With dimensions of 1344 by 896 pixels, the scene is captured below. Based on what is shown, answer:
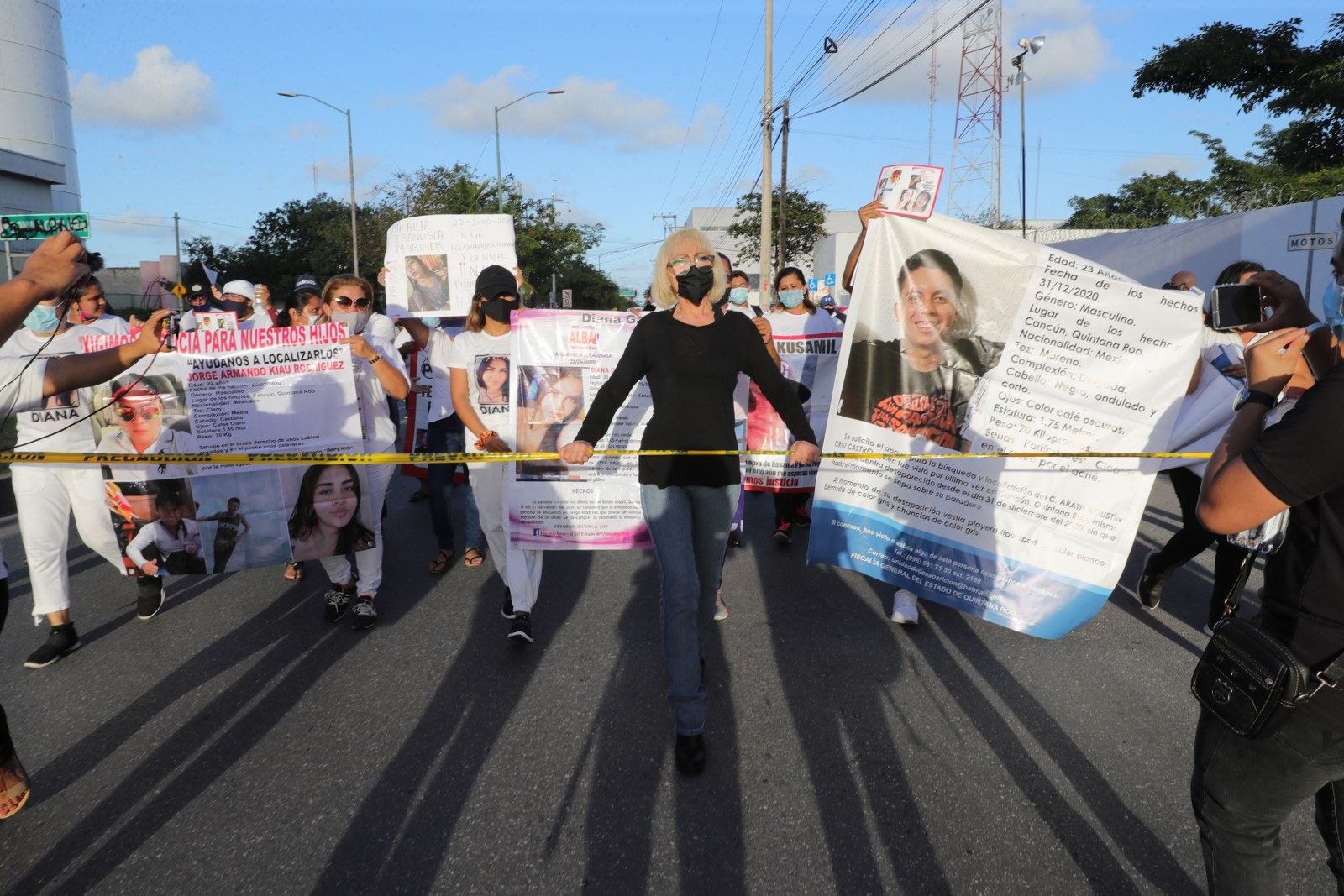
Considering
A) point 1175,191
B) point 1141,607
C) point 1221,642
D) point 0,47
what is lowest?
point 1141,607

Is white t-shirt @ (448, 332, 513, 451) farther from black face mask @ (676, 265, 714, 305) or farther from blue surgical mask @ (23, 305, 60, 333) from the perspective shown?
blue surgical mask @ (23, 305, 60, 333)

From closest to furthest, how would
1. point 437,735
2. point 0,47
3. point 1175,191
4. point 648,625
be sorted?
1. point 437,735
2. point 648,625
3. point 1175,191
4. point 0,47

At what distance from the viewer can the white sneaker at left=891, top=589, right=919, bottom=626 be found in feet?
16.1

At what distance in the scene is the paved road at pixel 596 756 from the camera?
278 centimetres

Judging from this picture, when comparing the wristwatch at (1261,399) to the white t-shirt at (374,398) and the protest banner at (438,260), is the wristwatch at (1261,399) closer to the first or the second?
the white t-shirt at (374,398)

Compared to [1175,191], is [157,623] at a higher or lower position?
lower

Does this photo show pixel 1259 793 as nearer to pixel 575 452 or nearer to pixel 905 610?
pixel 575 452

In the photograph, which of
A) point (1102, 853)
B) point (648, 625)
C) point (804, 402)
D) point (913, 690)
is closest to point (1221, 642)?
point (1102, 853)

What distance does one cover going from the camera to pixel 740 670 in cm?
435

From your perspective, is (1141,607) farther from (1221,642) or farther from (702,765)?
(1221,642)

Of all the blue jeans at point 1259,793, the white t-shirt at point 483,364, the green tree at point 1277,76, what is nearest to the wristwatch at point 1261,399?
the blue jeans at point 1259,793

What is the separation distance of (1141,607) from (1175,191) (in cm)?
5255

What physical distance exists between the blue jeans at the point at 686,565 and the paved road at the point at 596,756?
10.8 inches

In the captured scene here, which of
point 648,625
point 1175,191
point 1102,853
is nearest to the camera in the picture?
point 1102,853
